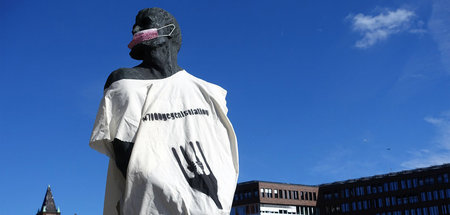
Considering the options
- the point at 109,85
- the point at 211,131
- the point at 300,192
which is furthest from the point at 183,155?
the point at 300,192

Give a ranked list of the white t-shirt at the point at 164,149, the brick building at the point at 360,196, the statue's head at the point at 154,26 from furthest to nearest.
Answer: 1. the brick building at the point at 360,196
2. the statue's head at the point at 154,26
3. the white t-shirt at the point at 164,149

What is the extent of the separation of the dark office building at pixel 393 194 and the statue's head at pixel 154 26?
3952 inches

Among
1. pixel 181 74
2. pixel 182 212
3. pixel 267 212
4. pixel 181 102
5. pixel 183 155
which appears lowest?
pixel 182 212

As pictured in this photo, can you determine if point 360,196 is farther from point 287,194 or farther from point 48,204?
point 48,204

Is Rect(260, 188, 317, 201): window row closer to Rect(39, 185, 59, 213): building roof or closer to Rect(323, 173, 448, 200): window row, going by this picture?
Rect(323, 173, 448, 200): window row

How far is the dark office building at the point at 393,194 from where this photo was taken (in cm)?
9794

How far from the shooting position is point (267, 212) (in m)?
104

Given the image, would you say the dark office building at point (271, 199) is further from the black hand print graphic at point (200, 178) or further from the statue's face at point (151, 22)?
the black hand print graphic at point (200, 178)

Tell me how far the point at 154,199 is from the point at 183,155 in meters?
0.35

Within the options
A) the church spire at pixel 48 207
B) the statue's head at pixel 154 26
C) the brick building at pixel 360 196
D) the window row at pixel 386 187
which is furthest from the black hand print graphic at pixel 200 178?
the church spire at pixel 48 207

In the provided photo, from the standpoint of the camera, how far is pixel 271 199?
104562 mm

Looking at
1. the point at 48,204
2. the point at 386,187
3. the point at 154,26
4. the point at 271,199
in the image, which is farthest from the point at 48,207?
the point at 154,26

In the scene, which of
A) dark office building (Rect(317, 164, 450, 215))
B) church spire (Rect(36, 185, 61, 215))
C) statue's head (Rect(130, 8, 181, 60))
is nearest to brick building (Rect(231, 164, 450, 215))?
dark office building (Rect(317, 164, 450, 215))

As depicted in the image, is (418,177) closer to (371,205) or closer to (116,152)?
(371,205)
